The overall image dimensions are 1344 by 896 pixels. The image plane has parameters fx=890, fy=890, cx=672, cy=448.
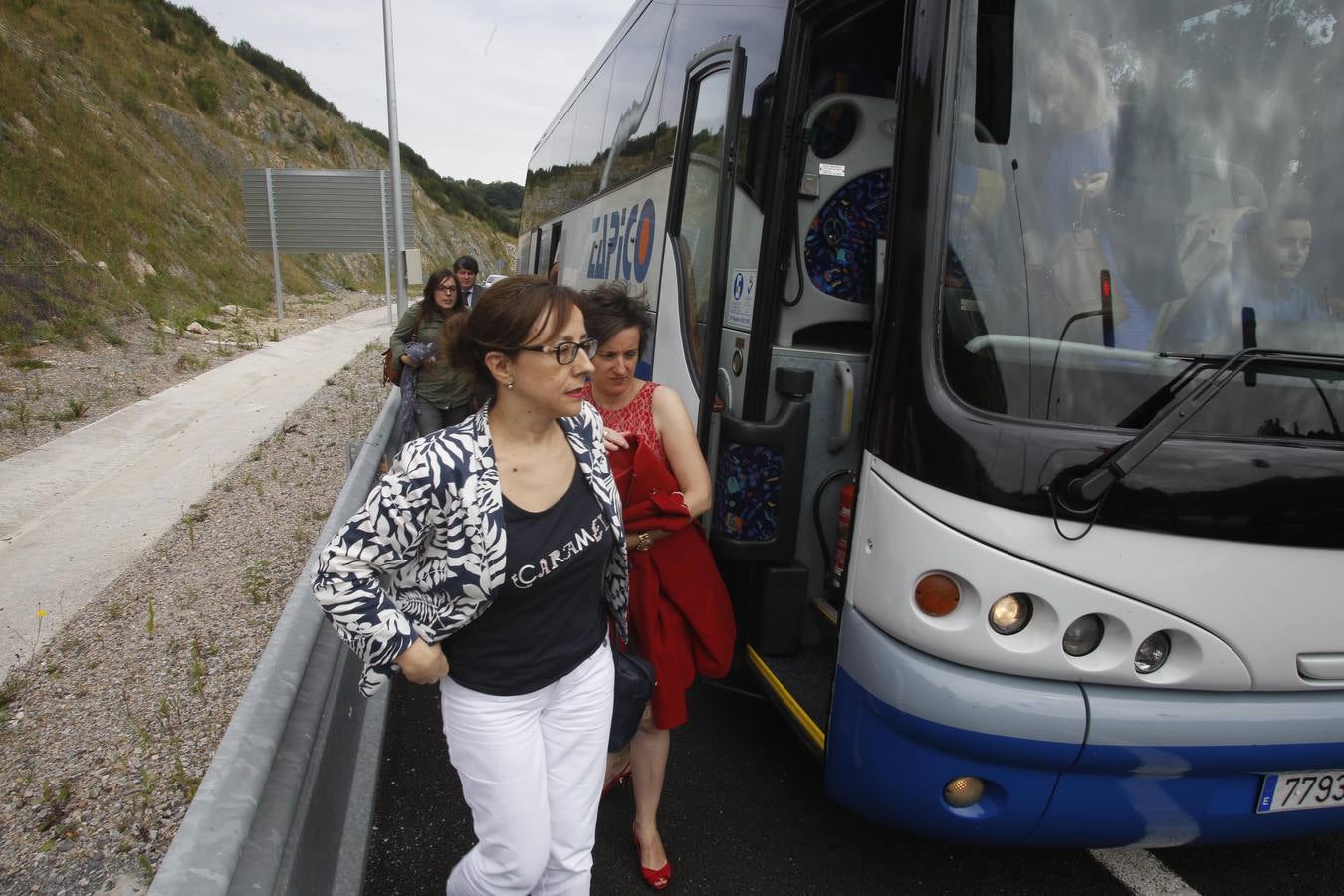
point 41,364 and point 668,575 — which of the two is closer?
point 668,575

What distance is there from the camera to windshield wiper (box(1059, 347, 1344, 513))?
2166mm

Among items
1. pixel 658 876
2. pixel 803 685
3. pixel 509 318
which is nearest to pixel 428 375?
pixel 803 685

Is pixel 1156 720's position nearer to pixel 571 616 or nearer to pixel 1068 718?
pixel 1068 718

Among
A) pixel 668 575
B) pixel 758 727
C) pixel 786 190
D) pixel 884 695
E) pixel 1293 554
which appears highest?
pixel 786 190

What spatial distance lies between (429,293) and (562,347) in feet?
18.4

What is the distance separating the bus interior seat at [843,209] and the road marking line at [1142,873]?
219 centimetres

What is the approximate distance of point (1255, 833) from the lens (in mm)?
2529

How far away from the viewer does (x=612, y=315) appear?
9.81 feet

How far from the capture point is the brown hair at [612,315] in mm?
2971

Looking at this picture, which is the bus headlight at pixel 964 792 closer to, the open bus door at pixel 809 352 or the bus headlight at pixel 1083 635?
the bus headlight at pixel 1083 635

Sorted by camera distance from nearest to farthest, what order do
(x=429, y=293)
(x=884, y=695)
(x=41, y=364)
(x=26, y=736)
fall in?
(x=884, y=695) < (x=26, y=736) < (x=429, y=293) < (x=41, y=364)

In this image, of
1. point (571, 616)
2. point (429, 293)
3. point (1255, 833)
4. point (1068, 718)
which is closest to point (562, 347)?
point (571, 616)

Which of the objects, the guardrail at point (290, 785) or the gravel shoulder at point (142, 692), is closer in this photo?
the guardrail at point (290, 785)

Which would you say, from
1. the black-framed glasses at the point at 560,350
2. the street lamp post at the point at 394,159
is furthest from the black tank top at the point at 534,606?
the street lamp post at the point at 394,159
